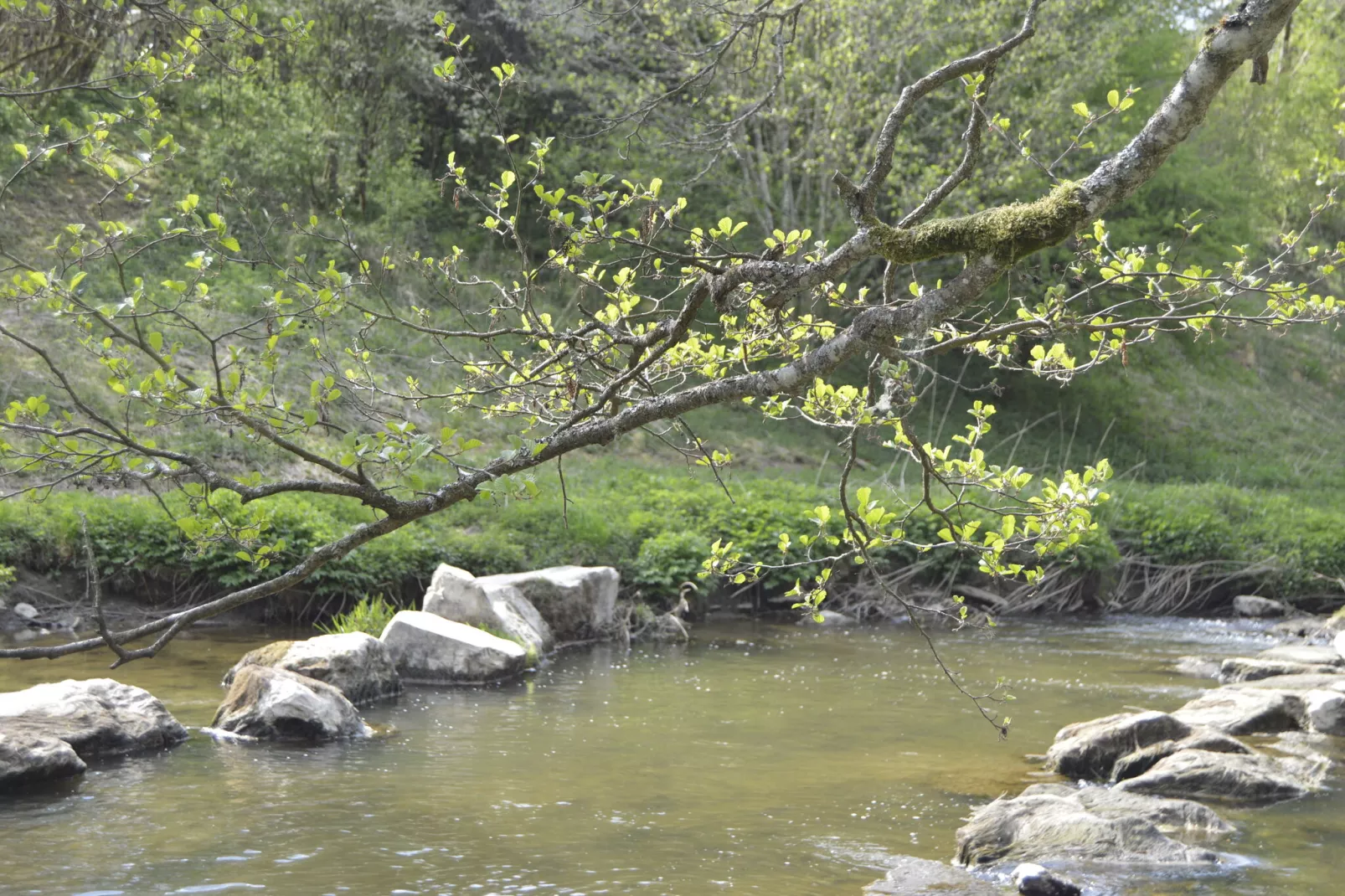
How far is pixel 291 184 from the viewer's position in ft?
63.2

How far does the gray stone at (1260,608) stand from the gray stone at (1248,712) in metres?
5.48

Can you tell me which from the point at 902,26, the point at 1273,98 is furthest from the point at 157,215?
the point at 1273,98

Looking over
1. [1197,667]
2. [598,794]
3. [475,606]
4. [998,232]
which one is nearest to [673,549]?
[475,606]

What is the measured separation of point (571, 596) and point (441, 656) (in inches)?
→ 82.6

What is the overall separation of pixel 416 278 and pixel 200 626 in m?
9.78

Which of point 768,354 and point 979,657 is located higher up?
point 768,354

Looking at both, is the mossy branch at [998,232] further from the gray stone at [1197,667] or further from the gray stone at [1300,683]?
the gray stone at [1197,667]

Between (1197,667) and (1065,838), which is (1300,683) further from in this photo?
(1065,838)

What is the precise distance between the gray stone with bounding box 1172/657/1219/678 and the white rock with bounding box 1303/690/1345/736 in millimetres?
1821

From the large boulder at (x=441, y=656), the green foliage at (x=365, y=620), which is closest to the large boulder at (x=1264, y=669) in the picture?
the large boulder at (x=441, y=656)

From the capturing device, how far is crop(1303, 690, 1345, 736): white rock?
9.17 metres

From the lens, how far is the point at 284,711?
8.04 m

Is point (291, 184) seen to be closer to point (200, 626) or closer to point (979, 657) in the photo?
point (200, 626)

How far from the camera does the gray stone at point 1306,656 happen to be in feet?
35.5
